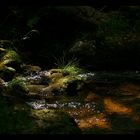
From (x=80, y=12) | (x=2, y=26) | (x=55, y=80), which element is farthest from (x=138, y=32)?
(x=2, y=26)

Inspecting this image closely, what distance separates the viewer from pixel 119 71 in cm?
838

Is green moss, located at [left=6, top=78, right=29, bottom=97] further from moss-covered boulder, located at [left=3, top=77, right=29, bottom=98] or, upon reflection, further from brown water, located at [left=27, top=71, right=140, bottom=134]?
brown water, located at [left=27, top=71, right=140, bottom=134]

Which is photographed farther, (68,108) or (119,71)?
(119,71)

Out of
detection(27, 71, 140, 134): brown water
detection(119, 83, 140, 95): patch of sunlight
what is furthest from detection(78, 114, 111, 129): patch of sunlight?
detection(119, 83, 140, 95): patch of sunlight

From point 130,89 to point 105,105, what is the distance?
113cm

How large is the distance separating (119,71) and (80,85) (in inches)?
81.6

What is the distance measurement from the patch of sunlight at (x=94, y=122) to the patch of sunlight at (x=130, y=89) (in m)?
1.42

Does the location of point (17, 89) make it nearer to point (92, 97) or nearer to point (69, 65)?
point (92, 97)

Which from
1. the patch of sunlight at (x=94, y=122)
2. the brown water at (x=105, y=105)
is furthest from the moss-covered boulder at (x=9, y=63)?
the patch of sunlight at (x=94, y=122)

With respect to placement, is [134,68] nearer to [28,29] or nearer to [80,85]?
[80,85]

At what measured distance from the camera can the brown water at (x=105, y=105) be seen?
4809 mm

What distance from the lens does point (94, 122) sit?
4.97 m

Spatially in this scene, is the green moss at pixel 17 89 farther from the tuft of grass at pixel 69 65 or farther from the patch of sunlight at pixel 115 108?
the patch of sunlight at pixel 115 108

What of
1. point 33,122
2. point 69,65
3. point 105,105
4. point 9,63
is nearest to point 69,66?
point 69,65
